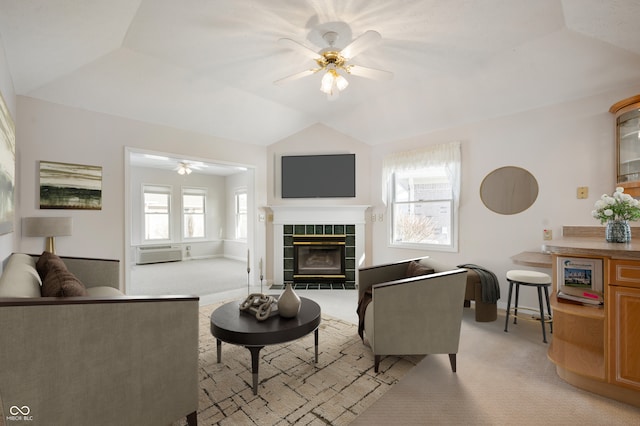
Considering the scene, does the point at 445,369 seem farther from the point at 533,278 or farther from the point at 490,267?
the point at 490,267

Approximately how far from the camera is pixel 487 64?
9.87 feet

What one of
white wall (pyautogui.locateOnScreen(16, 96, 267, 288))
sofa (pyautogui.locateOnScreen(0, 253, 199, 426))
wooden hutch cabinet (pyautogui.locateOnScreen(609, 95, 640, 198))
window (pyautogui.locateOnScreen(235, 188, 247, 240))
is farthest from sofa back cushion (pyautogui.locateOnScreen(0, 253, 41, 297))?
window (pyautogui.locateOnScreen(235, 188, 247, 240))

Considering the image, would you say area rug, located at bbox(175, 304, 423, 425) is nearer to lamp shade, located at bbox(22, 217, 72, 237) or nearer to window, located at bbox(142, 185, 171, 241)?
lamp shade, located at bbox(22, 217, 72, 237)

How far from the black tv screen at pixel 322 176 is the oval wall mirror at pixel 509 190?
82.4 inches

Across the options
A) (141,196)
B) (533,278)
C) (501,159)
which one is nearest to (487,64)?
(501,159)

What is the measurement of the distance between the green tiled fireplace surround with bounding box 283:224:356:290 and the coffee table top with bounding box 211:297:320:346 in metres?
2.78

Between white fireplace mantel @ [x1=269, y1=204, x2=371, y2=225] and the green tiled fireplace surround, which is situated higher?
white fireplace mantel @ [x1=269, y1=204, x2=371, y2=225]

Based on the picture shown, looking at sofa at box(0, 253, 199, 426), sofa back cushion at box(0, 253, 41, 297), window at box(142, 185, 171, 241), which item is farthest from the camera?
window at box(142, 185, 171, 241)

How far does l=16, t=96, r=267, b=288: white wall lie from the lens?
304 centimetres

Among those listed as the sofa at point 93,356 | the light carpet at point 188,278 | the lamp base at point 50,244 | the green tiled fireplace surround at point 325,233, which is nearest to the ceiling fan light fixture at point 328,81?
the sofa at point 93,356

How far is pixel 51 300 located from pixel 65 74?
288 cm

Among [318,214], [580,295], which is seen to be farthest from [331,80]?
[318,214]

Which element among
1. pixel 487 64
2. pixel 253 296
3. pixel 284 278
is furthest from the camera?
pixel 284 278

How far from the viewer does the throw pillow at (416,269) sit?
97.4 inches
